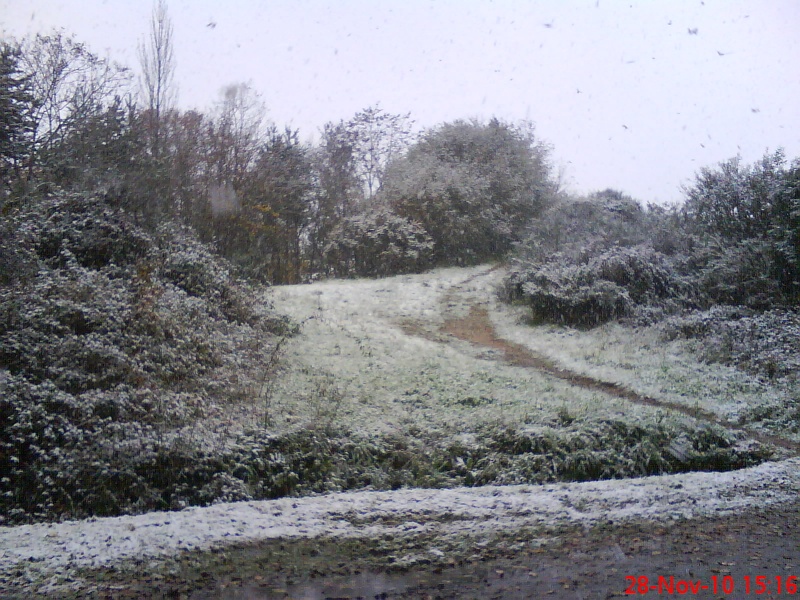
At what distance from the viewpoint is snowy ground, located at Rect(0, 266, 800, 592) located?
4.66 m

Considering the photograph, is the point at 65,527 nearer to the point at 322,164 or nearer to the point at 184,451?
the point at 184,451

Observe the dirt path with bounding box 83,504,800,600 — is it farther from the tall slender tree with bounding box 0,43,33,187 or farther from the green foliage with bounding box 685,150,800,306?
the green foliage with bounding box 685,150,800,306

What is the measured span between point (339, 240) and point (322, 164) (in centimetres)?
274

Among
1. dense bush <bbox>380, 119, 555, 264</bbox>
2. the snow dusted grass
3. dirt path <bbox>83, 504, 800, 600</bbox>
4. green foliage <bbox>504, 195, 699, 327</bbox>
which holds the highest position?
dense bush <bbox>380, 119, 555, 264</bbox>

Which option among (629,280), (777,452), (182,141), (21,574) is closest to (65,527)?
(21,574)

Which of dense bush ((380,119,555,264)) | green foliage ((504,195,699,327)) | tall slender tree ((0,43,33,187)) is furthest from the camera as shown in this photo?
dense bush ((380,119,555,264))

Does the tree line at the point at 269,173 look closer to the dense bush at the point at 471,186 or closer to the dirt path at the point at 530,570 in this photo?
the dense bush at the point at 471,186

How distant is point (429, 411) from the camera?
813cm

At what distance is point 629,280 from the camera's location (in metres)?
15.0

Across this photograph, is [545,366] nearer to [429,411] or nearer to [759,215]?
[429,411]

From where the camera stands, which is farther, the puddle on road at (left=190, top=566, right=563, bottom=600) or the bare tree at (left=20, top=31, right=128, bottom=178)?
the bare tree at (left=20, top=31, right=128, bottom=178)

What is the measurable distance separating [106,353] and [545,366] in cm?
759

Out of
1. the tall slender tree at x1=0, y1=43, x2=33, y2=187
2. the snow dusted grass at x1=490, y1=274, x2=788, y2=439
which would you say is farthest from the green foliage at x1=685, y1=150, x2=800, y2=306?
the tall slender tree at x1=0, y1=43, x2=33, y2=187
